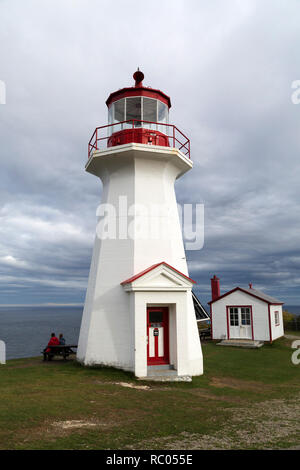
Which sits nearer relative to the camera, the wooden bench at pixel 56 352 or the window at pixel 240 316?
the wooden bench at pixel 56 352

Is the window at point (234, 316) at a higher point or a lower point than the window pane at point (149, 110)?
lower

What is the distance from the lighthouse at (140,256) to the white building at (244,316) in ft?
35.5

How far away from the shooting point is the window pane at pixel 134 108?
12.7 metres

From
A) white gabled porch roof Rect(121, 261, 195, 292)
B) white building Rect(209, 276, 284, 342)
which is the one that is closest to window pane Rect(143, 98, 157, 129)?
white gabled porch roof Rect(121, 261, 195, 292)

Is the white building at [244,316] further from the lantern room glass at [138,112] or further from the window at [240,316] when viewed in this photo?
the lantern room glass at [138,112]

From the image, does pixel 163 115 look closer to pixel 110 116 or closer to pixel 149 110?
pixel 149 110

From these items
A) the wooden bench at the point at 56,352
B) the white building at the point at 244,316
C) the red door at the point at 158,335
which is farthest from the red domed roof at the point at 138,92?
the white building at the point at 244,316

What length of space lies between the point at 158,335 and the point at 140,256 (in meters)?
2.78

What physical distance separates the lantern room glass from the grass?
29.4ft

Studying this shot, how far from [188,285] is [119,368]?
A: 11.6 ft

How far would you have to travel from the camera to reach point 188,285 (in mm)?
11352

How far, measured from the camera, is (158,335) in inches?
451

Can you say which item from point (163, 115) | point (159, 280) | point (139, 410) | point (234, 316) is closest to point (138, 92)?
point (163, 115)

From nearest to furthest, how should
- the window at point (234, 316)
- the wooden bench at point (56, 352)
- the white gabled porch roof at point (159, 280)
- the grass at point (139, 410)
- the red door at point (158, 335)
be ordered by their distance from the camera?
the grass at point (139, 410) → the white gabled porch roof at point (159, 280) → the red door at point (158, 335) → the wooden bench at point (56, 352) → the window at point (234, 316)
